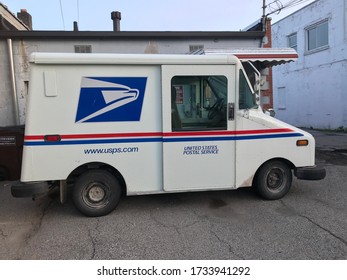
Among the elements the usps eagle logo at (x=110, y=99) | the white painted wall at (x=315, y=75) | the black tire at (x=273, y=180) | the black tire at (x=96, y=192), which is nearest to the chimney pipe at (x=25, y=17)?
the usps eagle logo at (x=110, y=99)

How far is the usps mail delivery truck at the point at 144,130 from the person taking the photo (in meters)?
4.49

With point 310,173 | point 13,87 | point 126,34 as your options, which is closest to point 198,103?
point 310,173

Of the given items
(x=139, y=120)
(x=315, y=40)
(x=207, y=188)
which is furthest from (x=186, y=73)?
(x=315, y=40)

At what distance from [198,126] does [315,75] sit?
15.0m

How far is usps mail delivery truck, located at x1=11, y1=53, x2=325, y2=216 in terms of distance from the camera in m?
4.49

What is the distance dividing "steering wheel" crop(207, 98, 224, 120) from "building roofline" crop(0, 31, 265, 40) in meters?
5.31

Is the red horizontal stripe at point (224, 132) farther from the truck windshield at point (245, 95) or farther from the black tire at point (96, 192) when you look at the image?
the black tire at point (96, 192)

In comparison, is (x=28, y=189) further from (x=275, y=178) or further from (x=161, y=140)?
(x=275, y=178)

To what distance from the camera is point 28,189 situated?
4434mm

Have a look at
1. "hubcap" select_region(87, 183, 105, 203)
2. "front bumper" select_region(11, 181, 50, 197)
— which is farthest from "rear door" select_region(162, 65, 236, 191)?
"front bumper" select_region(11, 181, 50, 197)

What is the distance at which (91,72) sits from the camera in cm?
454

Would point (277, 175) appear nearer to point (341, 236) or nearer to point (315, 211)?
point (315, 211)

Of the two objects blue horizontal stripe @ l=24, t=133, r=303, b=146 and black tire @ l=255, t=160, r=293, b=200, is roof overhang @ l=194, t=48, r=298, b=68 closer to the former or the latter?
blue horizontal stripe @ l=24, t=133, r=303, b=146

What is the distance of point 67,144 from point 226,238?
8.75 feet
